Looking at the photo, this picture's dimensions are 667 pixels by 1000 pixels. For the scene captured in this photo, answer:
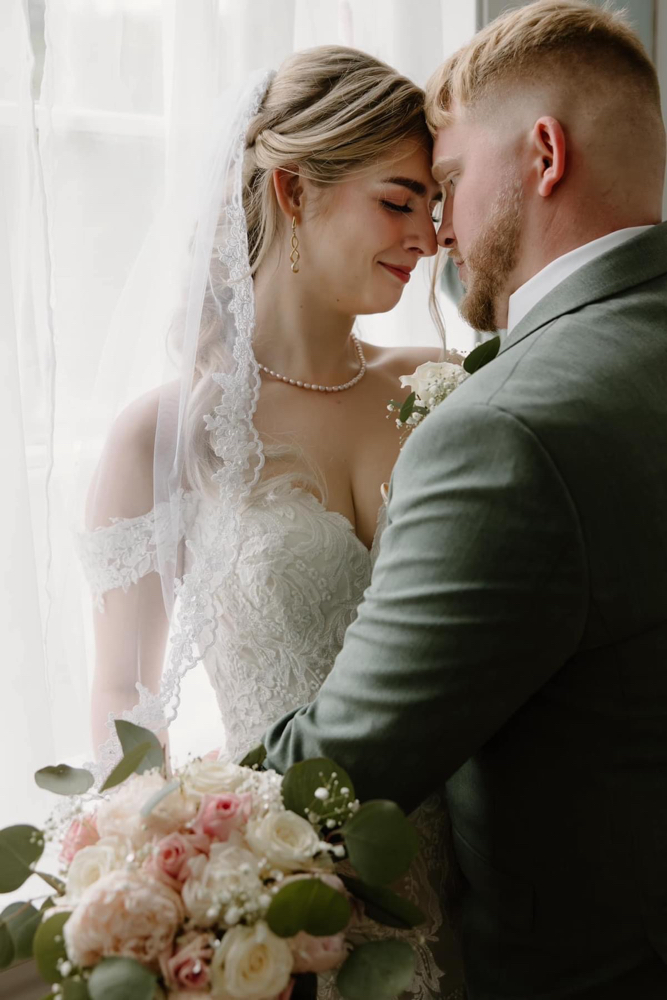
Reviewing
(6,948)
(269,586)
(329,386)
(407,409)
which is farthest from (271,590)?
(6,948)

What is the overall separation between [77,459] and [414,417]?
0.55 m


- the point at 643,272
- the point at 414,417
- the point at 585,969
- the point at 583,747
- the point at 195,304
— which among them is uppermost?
the point at 643,272

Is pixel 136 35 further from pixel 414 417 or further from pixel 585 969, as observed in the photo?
pixel 585 969

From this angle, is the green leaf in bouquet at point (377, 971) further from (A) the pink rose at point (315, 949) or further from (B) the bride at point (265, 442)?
(B) the bride at point (265, 442)

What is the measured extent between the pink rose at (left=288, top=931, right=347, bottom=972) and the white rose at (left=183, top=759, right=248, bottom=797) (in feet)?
0.51

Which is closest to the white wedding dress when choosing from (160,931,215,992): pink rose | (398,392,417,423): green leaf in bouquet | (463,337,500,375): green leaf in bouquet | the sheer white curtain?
the sheer white curtain

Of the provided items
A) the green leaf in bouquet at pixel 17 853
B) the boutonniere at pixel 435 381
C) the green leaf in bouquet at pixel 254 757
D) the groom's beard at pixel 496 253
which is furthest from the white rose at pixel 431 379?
the green leaf in bouquet at pixel 17 853

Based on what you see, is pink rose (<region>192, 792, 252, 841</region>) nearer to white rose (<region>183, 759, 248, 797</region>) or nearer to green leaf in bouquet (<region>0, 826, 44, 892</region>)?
white rose (<region>183, 759, 248, 797</region>)

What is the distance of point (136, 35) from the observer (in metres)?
1.64

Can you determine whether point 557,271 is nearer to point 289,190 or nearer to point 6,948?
point 289,190

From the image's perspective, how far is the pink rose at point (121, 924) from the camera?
0.83 m

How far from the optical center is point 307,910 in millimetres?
847

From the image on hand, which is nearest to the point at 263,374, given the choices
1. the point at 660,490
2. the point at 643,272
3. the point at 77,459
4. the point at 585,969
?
the point at 77,459

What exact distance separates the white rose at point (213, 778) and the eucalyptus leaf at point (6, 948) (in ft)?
0.74
